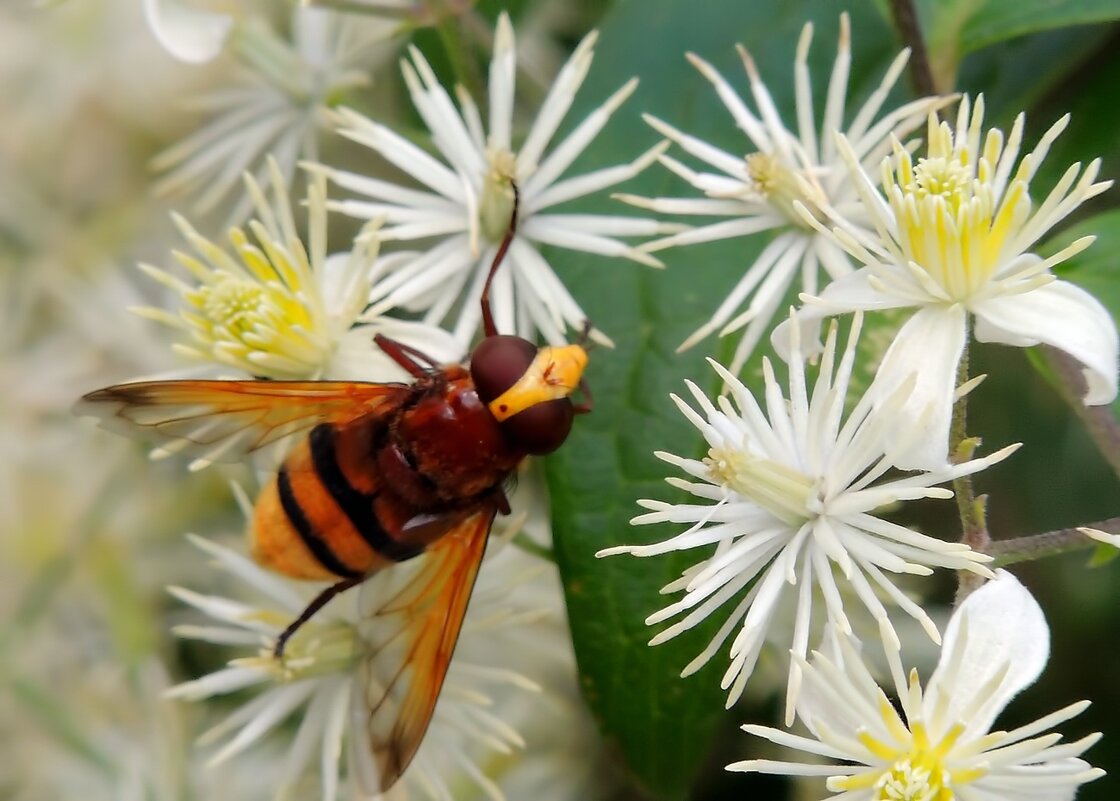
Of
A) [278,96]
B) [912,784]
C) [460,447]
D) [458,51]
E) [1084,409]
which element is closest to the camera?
[912,784]

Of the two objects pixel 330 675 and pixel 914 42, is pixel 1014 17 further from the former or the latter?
pixel 330 675

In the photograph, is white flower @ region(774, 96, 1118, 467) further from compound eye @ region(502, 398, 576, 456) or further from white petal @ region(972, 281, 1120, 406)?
compound eye @ region(502, 398, 576, 456)

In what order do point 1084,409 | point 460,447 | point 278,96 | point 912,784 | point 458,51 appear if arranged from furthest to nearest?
point 278,96
point 458,51
point 460,447
point 1084,409
point 912,784

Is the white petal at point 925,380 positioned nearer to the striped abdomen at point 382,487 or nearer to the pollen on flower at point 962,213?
the pollen on flower at point 962,213

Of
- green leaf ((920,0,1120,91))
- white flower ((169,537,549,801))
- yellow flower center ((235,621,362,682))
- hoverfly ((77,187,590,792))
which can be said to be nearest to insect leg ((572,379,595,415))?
hoverfly ((77,187,590,792))

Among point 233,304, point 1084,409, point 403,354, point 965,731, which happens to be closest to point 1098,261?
point 1084,409

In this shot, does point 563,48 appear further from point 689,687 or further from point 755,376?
point 689,687

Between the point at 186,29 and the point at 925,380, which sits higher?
the point at 186,29
